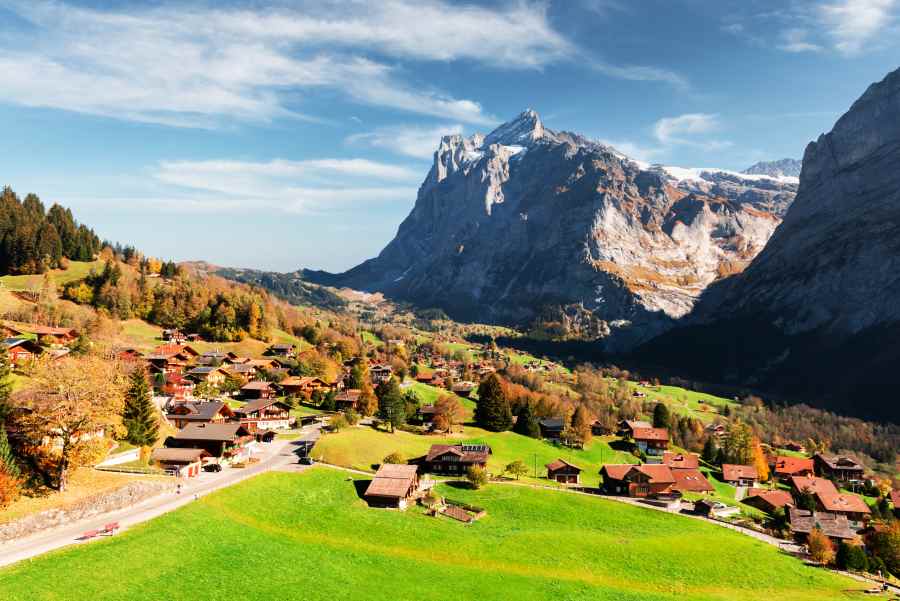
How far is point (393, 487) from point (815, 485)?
83.1 m

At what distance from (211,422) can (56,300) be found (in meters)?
72.1

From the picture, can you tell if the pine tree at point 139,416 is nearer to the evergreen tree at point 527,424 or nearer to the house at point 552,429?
the evergreen tree at point 527,424

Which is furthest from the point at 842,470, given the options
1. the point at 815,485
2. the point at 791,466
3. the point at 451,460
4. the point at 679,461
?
the point at 451,460

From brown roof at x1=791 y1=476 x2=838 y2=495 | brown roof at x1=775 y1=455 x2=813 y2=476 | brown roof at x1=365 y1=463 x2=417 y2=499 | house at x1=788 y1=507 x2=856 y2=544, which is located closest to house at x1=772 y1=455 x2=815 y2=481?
brown roof at x1=775 y1=455 x2=813 y2=476

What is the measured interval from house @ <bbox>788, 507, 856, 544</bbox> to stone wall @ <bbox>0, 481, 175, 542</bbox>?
78733mm

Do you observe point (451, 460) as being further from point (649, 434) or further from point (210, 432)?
point (649, 434)

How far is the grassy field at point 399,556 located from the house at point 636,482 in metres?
10.9

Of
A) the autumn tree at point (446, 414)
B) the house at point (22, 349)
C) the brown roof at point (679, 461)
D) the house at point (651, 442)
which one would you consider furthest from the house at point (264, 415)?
the house at point (651, 442)

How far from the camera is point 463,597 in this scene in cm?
4497

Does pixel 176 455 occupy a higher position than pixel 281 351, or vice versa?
pixel 281 351

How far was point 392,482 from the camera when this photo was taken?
6681cm

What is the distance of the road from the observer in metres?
41.4

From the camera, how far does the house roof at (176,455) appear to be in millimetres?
65875

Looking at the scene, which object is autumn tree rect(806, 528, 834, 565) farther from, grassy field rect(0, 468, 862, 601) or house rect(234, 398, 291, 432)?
house rect(234, 398, 291, 432)
